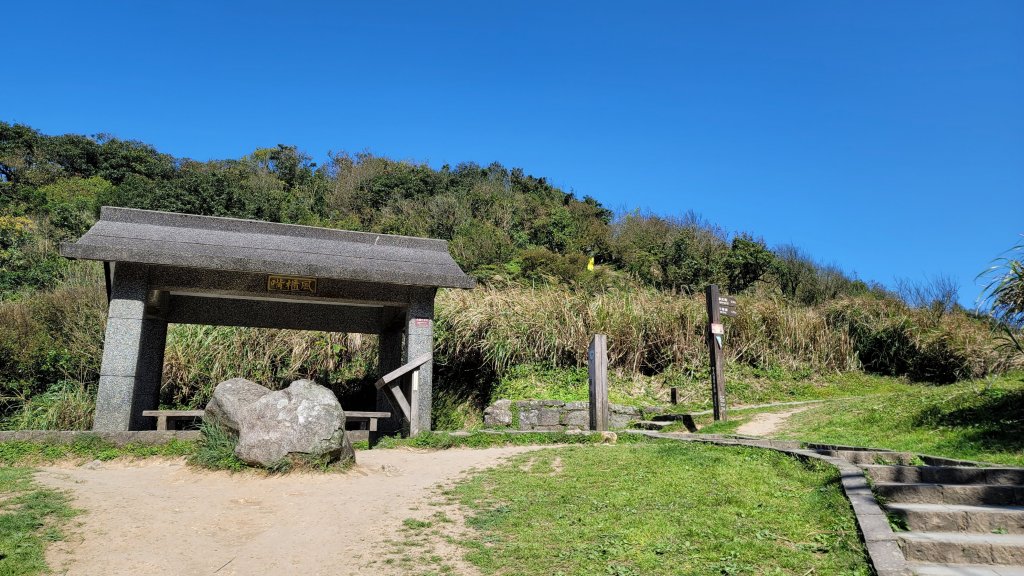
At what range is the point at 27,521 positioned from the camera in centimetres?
493

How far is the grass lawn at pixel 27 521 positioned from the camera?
415 cm

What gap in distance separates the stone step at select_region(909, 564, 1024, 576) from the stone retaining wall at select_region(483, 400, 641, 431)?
756cm

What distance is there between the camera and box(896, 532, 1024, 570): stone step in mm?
3984

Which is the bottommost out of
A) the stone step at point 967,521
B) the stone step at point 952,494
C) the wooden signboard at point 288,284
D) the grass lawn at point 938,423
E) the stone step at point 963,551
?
the stone step at point 963,551

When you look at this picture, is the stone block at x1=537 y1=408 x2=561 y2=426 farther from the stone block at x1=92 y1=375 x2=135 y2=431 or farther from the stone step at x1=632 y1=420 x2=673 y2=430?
the stone block at x1=92 y1=375 x2=135 y2=431

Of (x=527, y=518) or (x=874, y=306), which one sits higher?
(x=874, y=306)

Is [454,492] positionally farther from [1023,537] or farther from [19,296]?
[19,296]

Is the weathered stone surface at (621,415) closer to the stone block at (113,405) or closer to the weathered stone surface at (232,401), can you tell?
the weathered stone surface at (232,401)

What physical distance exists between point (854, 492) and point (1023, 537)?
102 cm

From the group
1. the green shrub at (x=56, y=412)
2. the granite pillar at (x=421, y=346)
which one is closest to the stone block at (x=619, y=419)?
the granite pillar at (x=421, y=346)

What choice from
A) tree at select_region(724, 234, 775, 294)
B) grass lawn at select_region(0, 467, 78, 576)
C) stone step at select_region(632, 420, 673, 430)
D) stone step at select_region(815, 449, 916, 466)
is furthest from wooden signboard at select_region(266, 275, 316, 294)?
tree at select_region(724, 234, 775, 294)

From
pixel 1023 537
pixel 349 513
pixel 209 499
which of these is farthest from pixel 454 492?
pixel 1023 537

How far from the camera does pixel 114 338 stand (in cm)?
890

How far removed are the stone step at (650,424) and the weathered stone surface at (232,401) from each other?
6.46 meters
